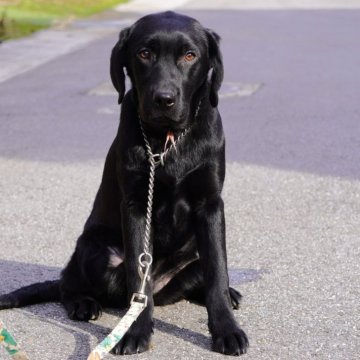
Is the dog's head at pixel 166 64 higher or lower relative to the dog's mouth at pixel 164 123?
higher

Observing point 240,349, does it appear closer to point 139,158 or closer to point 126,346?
point 126,346

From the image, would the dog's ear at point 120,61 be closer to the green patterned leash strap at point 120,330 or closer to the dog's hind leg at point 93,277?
the dog's hind leg at point 93,277

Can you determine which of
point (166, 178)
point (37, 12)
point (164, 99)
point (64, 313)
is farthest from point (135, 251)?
point (37, 12)

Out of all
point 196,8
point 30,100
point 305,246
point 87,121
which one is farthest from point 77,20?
point 305,246

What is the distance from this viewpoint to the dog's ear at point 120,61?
4.94m

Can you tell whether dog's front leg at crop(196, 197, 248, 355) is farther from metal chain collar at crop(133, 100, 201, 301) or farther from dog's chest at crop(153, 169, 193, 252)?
metal chain collar at crop(133, 100, 201, 301)

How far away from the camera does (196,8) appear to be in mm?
21484

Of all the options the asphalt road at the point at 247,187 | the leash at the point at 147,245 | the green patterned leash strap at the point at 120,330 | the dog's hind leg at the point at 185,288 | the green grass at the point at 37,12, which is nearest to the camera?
the green patterned leash strap at the point at 120,330

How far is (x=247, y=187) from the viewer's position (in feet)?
26.3

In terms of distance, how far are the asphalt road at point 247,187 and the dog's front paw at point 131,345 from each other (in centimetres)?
10

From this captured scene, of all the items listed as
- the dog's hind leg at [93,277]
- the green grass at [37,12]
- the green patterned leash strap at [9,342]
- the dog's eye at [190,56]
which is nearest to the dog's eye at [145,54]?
the dog's eye at [190,56]

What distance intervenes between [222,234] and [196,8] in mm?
16960

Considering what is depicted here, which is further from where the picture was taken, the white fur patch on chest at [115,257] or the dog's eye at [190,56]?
the white fur patch on chest at [115,257]

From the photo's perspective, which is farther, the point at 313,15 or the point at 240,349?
the point at 313,15
